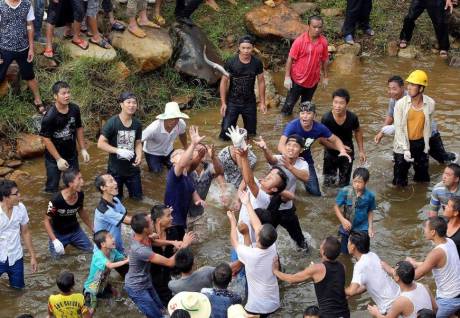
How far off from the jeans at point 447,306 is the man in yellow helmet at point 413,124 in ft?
10.0

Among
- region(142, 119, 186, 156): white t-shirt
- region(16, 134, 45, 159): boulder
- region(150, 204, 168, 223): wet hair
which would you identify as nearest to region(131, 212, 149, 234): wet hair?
region(150, 204, 168, 223): wet hair

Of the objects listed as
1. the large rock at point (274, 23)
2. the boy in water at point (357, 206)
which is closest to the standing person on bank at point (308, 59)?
the large rock at point (274, 23)

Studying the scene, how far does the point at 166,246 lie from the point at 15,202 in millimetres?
1578

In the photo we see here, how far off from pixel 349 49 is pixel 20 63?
21.9 ft

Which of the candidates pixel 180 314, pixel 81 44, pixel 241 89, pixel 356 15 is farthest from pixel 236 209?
pixel 356 15

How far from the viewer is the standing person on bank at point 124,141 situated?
8.42 meters

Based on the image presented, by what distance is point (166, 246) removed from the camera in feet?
23.0

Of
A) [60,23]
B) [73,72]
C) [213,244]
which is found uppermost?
[60,23]

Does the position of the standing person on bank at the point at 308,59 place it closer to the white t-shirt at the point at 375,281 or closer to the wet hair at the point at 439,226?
the wet hair at the point at 439,226

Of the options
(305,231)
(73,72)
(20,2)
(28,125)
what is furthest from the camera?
(73,72)

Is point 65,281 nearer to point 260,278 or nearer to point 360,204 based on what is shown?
point 260,278

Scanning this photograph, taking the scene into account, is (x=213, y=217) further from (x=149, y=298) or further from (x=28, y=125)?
(x=28, y=125)

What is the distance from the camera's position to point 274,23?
13602 millimetres

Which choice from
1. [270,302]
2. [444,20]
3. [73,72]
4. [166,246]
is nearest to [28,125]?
[73,72]
